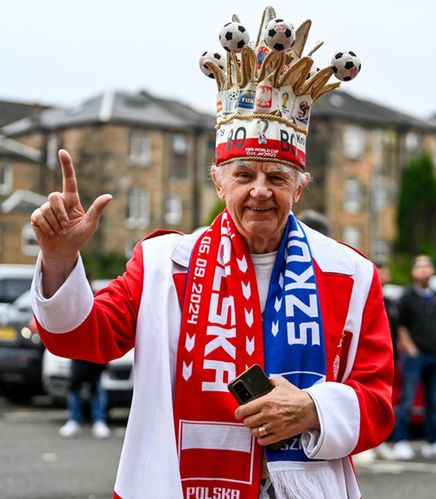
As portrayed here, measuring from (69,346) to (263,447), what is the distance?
26.1 inches

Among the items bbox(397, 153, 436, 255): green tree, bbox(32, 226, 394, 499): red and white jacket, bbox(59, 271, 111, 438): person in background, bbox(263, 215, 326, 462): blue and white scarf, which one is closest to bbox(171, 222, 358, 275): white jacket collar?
bbox(32, 226, 394, 499): red and white jacket

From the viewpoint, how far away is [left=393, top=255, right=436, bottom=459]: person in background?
10.7 meters

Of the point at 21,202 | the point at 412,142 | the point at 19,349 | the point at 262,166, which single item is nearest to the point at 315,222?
the point at 262,166

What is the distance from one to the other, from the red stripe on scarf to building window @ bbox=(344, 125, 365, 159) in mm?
60569

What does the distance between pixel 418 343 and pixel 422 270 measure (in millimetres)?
763

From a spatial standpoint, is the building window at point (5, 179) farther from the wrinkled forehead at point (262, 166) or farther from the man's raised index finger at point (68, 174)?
the man's raised index finger at point (68, 174)

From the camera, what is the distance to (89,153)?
6159 centimetres

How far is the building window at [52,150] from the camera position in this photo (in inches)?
2512

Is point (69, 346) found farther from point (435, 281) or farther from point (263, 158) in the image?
point (435, 281)

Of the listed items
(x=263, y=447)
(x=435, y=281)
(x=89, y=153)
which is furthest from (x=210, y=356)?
(x=89, y=153)

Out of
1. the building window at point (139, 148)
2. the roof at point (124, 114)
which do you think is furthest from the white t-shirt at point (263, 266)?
the building window at point (139, 148)

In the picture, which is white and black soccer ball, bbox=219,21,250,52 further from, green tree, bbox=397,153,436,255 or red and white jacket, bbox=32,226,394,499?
green tree, bbox=397,153,436,255

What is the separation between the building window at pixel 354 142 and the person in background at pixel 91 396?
52348mm

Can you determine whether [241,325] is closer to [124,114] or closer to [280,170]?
[280,170]
